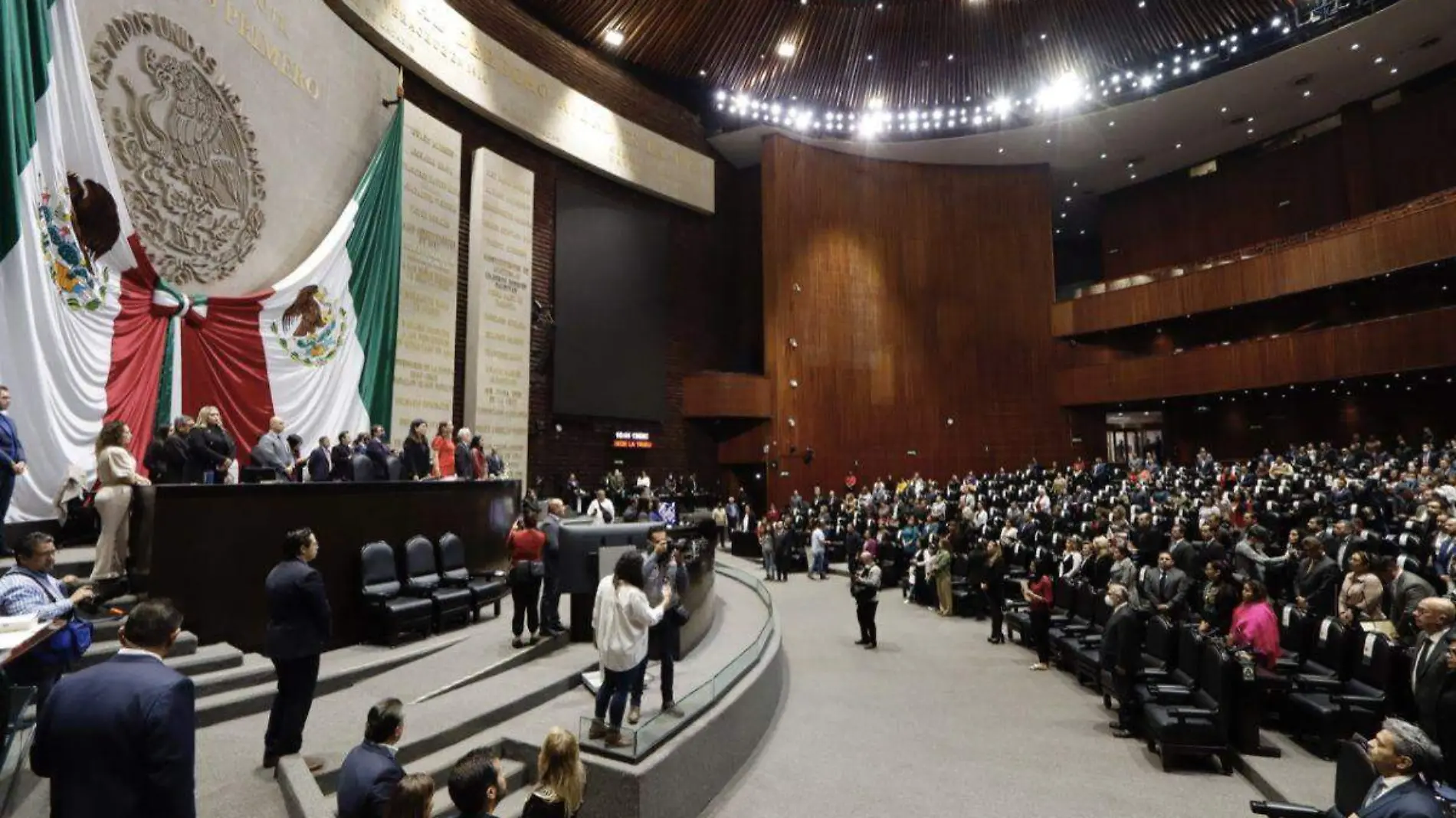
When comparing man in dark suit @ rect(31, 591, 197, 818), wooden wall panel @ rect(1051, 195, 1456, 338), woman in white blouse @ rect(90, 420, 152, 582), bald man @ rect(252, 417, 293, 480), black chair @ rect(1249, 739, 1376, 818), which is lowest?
black chair @ rect(1249, 739, 1376, 818)

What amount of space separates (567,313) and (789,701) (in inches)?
469

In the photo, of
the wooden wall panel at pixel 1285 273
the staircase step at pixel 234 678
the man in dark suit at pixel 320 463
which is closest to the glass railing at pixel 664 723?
the staircase step at pixel 234 678

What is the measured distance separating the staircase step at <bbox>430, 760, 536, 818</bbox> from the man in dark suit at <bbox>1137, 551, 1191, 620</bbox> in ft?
18.4

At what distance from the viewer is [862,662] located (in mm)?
8344

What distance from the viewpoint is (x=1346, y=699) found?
511 centimetres

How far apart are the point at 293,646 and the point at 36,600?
3.34 ft

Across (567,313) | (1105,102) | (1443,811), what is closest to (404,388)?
(567,313)

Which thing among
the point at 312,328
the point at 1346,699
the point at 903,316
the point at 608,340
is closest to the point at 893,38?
the point at 903,316

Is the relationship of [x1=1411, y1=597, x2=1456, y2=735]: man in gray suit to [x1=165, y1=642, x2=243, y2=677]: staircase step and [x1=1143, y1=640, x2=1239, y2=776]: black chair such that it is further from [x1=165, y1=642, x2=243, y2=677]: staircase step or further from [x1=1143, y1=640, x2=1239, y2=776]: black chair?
[x1=165, y1=642, x2=243, y2=677]: staircase step

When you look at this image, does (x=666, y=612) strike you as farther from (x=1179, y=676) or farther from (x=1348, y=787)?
(x=1179, y=676)

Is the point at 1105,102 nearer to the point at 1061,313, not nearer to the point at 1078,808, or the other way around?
the point at 1061,313

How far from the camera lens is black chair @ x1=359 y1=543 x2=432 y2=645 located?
6.42m

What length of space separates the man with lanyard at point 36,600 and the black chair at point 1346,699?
712 centimetres

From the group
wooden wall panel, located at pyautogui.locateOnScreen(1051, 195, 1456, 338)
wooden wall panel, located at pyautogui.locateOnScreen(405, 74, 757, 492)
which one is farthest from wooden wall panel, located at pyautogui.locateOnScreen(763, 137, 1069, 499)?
wooden wall panel, located at pyautogui.locateOnScreen(1051, 195, 1456, 338)
